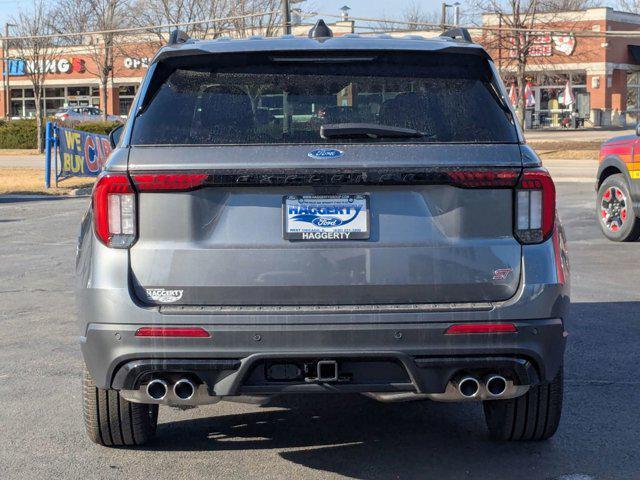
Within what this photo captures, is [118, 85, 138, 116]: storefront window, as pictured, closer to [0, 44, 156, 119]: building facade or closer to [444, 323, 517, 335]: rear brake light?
[0, 44, 156, 119]: building facade

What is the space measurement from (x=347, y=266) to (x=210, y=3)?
40.5 meters

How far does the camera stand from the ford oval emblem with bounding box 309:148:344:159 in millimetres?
4090

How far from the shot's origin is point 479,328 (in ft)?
13.3

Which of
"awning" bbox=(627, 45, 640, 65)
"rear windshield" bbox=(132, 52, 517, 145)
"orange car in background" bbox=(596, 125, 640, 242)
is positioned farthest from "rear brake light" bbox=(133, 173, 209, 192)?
"awning" bbox=(627, 45, 640, 65)

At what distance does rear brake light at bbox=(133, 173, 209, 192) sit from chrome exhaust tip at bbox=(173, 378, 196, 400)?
784 millimetres

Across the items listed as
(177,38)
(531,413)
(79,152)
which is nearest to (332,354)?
(531,413)

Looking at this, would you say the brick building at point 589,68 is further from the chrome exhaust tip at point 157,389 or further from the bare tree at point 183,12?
the chrome exhaust tip at point 157,389

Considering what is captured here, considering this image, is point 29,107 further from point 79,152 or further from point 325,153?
point 325,153

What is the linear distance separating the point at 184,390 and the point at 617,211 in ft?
32.8

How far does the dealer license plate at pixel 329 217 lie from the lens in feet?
13.4

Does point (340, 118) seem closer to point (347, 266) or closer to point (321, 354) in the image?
point (347, 266)

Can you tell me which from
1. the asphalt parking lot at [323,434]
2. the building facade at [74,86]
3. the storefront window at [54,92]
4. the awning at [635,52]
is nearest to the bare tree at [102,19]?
the building facade at [74,86]

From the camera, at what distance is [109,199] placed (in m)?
4.13

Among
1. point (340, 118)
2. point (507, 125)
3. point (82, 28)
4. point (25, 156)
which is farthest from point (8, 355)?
point (82, 28)
